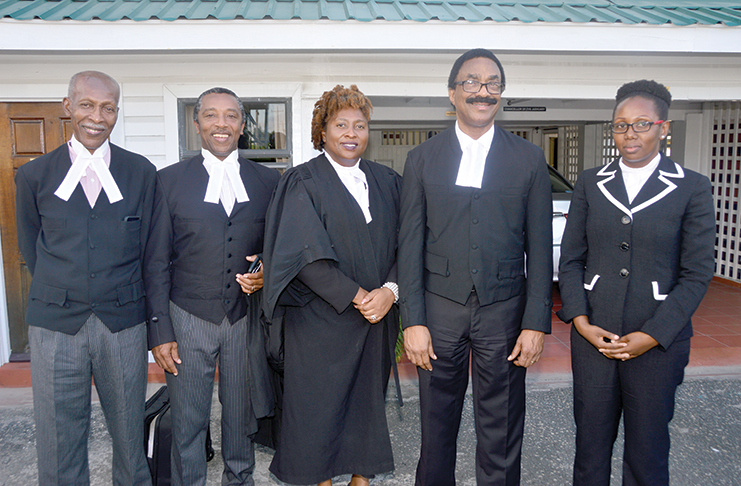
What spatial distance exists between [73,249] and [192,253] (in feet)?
1.58

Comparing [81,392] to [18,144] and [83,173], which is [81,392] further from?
[18,144]

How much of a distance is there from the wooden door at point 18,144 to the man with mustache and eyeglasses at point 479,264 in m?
3.43

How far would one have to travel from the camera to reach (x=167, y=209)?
8.02 ft

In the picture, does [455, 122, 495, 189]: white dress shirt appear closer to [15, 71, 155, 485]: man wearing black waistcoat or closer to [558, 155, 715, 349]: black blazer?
[558, 155, 715, 349]: black blazer

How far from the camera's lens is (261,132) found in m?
4.50

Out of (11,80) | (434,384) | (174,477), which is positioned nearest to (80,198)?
(174,477)

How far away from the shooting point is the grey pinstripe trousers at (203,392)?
8.21 feet

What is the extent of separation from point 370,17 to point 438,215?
2269 mm

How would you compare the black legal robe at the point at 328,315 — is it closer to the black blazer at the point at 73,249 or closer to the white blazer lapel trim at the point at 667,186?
the black blazer at the point at 73,249

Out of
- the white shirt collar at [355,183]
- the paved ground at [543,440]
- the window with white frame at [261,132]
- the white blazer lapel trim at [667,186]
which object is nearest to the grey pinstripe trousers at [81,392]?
the paved ground at [543,440]

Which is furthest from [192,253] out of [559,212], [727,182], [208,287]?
[727,182]

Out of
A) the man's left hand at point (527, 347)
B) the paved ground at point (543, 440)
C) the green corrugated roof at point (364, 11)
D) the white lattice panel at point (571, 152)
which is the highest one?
the green corrugated roof at point (364, 11)

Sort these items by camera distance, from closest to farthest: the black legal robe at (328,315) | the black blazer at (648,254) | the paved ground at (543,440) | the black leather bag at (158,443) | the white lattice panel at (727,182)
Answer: the black blazer at (648,254) < the black legal robe at (328,315) < the black leather bag at (158,443) < the paved ground at (543,440) < the white lattice panel at (727,182)

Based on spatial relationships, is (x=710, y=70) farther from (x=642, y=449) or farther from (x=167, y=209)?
(x=167, y=209)
